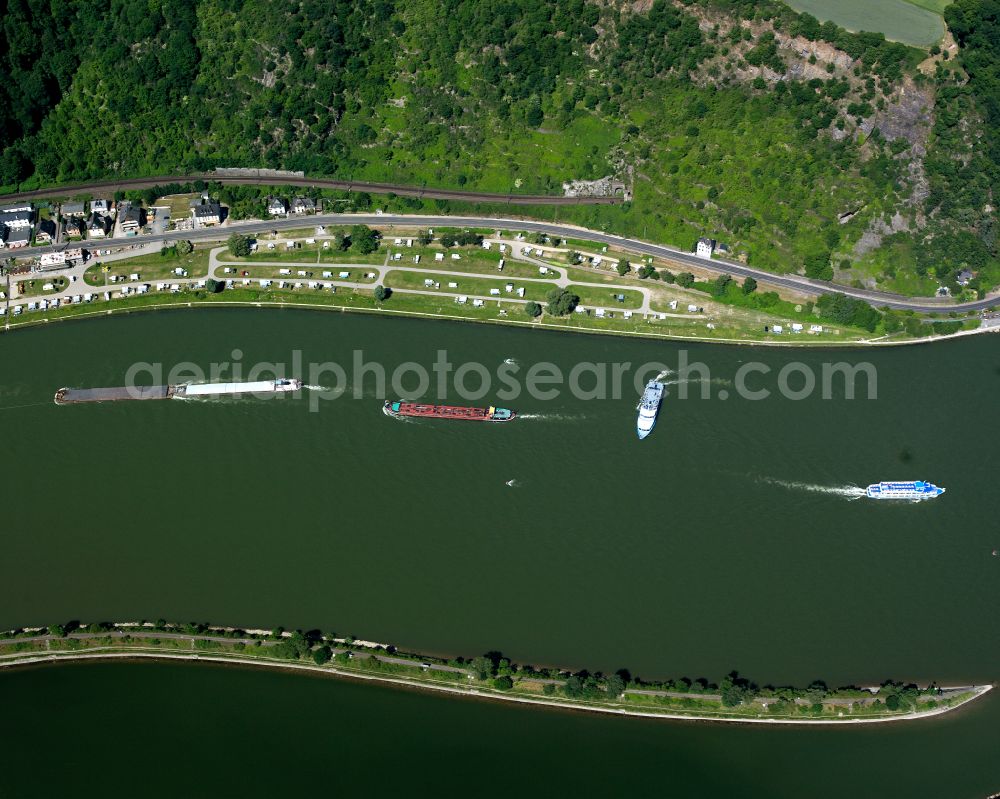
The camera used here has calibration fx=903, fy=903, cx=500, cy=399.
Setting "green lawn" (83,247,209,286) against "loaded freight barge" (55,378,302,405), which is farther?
"green lawn" (83,247,209,286)

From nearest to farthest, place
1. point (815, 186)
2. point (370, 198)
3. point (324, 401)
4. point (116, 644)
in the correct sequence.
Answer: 1. point (116, 644)
2. point (324, 401)
3. point (815, 186)
4. point (370, 198)

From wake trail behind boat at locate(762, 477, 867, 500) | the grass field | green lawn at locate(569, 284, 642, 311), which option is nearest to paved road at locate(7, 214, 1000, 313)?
green lawn at locate(569, 284, 642, 311)

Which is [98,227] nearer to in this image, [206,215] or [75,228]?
[75,228]

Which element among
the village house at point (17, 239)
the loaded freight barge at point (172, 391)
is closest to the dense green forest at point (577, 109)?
the village house at point (17, 239)

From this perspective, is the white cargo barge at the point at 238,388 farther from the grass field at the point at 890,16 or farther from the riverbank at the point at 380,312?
the grass field at the point at 890,16

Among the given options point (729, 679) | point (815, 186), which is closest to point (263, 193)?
point (815, 186)

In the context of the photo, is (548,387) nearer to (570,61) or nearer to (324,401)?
(324,401)

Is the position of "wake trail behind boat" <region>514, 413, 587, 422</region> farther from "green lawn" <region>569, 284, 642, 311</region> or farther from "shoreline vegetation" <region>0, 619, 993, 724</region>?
"shoreline vegetation" <region>0, 619, 993, 724</region>
